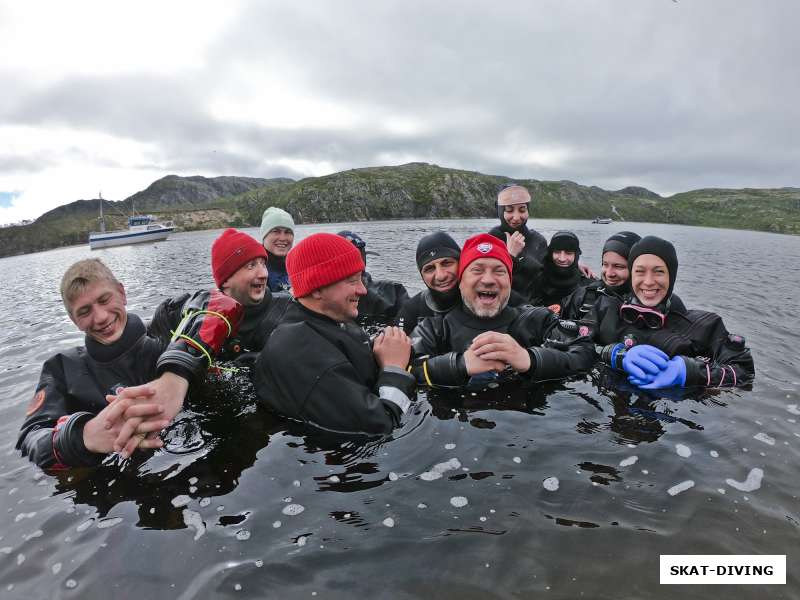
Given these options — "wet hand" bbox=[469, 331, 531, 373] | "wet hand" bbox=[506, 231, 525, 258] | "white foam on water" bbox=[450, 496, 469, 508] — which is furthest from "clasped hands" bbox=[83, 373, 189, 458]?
"wet hand" bbox=[506, 231, 525, 258]

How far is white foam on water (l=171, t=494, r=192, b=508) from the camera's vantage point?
14.4 ft

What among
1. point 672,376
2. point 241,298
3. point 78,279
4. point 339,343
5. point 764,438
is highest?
point 78,279

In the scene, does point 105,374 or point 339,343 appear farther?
point 105,374

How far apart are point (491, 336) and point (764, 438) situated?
408 centimetres

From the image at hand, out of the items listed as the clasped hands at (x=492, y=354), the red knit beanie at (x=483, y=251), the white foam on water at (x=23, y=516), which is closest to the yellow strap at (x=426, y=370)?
the clasped hands at (x=492, y=354)

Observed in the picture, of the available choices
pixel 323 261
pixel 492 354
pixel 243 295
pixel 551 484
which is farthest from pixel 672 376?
pixel 243 295

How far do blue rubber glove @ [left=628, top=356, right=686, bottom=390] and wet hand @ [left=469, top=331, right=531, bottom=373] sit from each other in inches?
94.3

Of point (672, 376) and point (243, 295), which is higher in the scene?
point (243, 295)

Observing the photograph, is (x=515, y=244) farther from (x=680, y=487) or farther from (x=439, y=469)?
(x=439, y=469)

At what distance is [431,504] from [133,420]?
3.18 metres

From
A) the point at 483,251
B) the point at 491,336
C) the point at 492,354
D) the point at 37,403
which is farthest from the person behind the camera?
the point at 483,251

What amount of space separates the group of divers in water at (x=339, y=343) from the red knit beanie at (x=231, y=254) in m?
0.02

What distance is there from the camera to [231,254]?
22.9 feet

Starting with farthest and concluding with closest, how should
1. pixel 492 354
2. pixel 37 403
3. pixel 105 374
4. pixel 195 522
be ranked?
pixel 492 354, pixel 105 374, pixel 37 403, pixel 195 522
